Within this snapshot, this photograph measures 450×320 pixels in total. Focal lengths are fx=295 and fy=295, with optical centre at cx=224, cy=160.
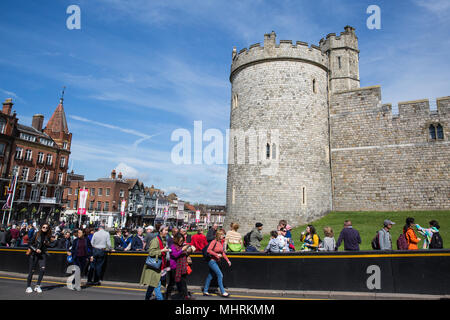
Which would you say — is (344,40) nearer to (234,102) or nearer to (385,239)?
(234,102)

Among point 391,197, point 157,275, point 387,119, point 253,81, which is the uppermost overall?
point 253,81

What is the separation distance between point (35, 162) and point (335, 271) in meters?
49.1

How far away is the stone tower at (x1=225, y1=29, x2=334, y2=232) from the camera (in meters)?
21.0

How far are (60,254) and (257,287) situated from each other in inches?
289

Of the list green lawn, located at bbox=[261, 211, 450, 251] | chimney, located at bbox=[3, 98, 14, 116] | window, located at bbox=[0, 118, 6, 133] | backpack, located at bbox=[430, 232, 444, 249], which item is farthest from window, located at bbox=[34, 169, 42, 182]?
A: backpack, located at bbox=[430, 232, 444, 249]

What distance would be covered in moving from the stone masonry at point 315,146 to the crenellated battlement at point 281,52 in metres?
0.08

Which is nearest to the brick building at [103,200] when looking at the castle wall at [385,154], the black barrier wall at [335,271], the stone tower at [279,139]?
the stone tower at [279,139]

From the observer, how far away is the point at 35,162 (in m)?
45.0

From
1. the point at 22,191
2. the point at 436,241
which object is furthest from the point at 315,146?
the point at 22,191

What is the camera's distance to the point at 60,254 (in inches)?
425

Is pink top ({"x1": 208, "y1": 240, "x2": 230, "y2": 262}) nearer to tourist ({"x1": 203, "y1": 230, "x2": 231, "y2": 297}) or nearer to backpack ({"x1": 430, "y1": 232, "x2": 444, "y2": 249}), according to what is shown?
tourist ({"x1": 203, "y1": 230, "x2": 231, "y2": 297})

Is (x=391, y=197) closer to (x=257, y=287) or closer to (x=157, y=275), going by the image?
(x=257, y=287)

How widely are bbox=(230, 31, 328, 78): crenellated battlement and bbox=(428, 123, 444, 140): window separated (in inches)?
352
